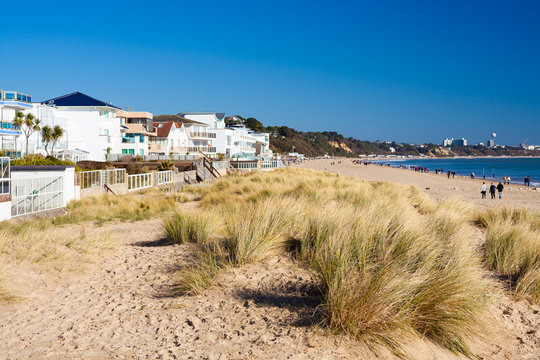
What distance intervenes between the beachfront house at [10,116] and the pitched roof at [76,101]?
383 inches

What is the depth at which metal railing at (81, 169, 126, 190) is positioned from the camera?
21141 millimetres

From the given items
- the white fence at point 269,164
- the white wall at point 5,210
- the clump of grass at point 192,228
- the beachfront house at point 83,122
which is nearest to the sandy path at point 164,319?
the clump of grass at point 192,228

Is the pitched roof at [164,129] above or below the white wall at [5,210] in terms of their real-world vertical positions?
above

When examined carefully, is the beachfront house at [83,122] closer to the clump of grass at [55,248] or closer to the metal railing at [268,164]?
the metal railing at [268,164]

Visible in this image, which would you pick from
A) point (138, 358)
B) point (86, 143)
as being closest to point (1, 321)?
point (138, 358)

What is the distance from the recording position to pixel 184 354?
3.99 meters

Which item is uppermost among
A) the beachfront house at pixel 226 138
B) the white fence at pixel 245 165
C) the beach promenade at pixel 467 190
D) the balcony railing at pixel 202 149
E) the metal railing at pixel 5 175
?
the beachfront house at pixel 226 138

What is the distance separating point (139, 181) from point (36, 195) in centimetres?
1249

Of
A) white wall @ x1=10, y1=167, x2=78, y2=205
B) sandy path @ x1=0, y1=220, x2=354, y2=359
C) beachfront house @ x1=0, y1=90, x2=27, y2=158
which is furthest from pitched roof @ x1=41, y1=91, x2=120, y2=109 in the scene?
sandy path @ x1=0, y1=220, x2=354, y2=359

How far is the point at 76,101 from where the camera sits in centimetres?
5116

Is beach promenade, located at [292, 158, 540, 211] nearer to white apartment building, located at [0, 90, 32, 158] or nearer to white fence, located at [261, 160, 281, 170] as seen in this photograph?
white fence, located at [261, 160, 281, 170]

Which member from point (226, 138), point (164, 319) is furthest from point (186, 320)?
point (226, 138)

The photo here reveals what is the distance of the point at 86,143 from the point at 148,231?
4394cm

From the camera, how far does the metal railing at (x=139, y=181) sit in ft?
85.5
